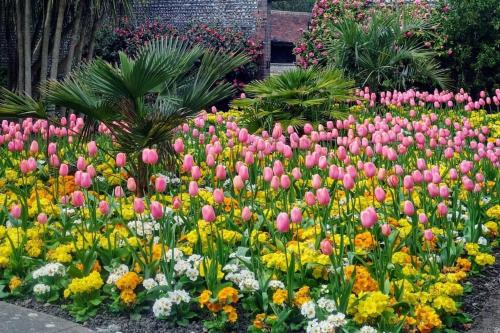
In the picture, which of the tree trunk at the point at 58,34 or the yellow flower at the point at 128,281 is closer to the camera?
the yellow flower at the point at 128,281

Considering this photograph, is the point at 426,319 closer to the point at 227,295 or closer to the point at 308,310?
the point at 308,310

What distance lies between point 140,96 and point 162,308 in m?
2.52

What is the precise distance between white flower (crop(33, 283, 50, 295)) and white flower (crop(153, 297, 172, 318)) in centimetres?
74

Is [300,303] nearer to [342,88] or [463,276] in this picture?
[463,276]

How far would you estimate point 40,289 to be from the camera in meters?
4.09

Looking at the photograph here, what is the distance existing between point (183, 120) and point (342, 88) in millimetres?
3653

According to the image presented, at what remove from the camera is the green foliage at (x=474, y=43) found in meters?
11.8

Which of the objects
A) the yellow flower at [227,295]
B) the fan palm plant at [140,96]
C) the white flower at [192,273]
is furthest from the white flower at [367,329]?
the fan palm plant at [140,96]

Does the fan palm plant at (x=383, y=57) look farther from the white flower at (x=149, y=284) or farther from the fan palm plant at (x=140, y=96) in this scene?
the white flower at (x=149, y=284)

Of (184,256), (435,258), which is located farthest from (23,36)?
(435,258)

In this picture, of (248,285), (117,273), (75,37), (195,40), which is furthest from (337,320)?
(195,40)

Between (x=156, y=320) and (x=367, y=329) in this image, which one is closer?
(x=367, y=329)

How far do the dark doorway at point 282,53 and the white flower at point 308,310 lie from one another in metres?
24.7

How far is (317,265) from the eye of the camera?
414 centimetres
